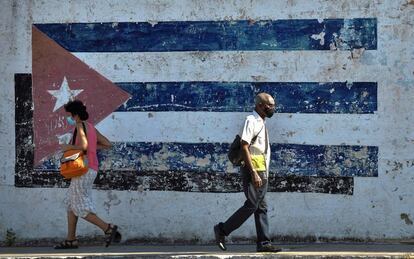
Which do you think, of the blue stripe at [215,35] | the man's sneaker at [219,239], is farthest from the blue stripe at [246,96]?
the man's sneaker at [219,239]

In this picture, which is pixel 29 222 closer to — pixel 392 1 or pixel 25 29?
pixel 25 29

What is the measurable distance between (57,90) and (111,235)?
1.96 meters

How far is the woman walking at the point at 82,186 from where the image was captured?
9.10 meters

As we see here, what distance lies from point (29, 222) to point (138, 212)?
1.30 m

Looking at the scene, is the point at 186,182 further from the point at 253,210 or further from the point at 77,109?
the point at 77,109

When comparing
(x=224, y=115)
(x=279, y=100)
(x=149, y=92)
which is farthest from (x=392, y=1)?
(x=149, y=92)

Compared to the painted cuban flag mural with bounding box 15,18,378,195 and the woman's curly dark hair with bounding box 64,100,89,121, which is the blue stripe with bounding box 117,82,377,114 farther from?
the woman's curly dark hair with bounding box 64,100,89,121

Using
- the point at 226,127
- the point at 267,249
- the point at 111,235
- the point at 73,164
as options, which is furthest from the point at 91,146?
the point at 267,249

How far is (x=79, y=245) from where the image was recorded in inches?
385

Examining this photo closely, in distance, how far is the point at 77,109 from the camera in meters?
9.20

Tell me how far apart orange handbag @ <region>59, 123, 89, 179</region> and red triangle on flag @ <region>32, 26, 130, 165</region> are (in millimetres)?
905

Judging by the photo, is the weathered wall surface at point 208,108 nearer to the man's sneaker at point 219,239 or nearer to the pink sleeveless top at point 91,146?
the pink sleeveless top at point 91,146

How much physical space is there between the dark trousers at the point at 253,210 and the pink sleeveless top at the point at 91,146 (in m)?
1.59

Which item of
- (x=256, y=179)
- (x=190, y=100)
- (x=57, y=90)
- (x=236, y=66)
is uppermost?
(x=236, y=66)
